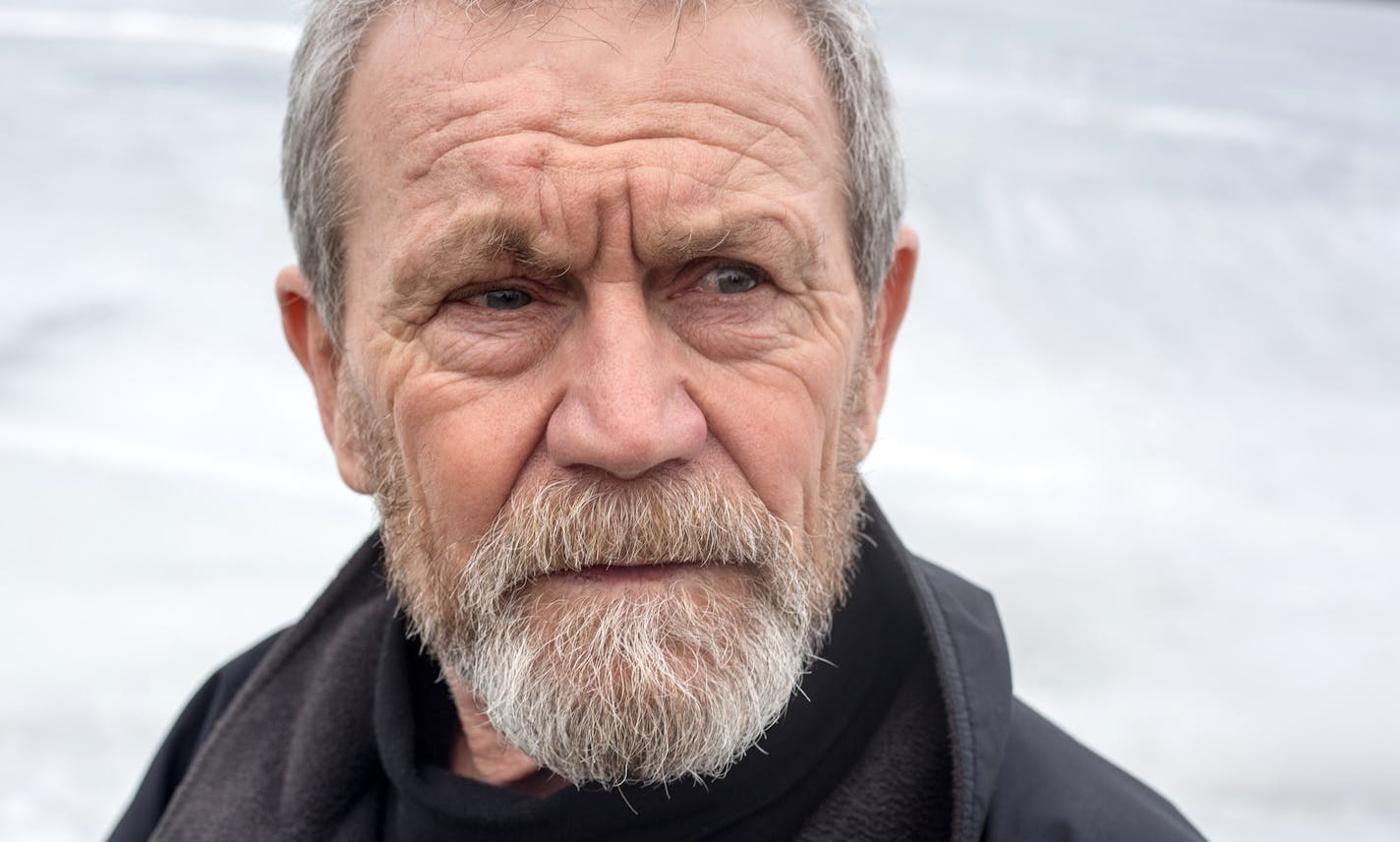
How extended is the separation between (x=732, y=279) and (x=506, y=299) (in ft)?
0.85

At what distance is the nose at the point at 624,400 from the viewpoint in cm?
131

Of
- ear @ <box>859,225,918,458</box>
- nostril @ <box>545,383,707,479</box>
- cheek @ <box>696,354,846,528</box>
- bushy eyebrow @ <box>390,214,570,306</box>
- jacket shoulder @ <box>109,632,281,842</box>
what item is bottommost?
jacket shoulder @ <box>109,632,281,842</box>

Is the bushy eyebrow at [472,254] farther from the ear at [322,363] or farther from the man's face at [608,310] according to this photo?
the ear at [322,363]

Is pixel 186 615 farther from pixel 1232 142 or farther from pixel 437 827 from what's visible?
pixel 1232 142

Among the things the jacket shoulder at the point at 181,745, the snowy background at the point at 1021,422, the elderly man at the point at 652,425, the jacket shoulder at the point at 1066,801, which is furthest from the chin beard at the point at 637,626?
the snowy background at the point at 1021,422

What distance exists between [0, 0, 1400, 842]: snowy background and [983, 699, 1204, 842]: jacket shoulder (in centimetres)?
106

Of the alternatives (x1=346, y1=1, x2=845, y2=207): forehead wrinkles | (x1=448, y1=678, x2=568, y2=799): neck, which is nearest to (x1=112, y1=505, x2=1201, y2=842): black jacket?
(x1=448, y1=678, x2=568, y2=799): neck

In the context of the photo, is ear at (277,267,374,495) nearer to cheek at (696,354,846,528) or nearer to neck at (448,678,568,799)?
neck at (448,678,568,799)

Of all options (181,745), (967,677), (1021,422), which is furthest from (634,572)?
(1021,422)

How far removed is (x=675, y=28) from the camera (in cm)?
141

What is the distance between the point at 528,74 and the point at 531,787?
3.05ft

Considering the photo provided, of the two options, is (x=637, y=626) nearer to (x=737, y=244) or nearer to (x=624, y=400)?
(x=624, y=400)

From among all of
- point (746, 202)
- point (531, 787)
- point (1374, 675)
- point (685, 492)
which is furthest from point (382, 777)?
point (1374, 675)

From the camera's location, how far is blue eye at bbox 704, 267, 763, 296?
1.47 m
